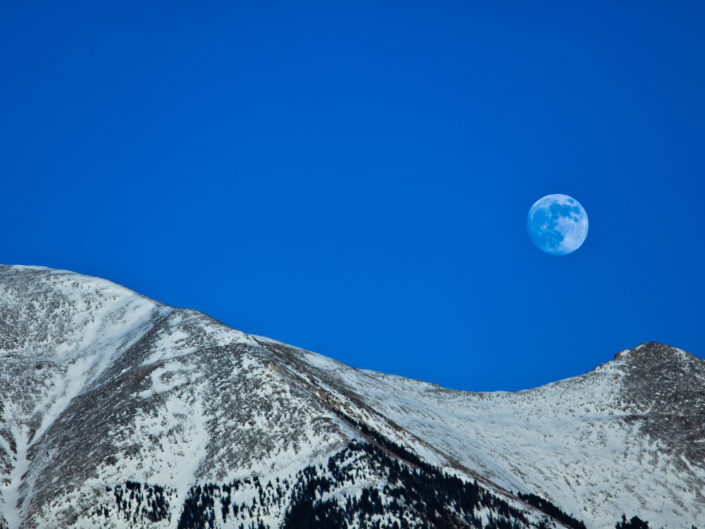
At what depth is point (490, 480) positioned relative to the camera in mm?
59781

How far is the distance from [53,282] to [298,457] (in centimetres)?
6550

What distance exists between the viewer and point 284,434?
51.3 meters

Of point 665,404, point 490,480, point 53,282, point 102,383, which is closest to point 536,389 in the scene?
point 665,404

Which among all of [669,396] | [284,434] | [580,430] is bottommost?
[284,434]

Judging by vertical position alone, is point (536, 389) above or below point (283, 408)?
above

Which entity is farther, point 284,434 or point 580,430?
point 580,430

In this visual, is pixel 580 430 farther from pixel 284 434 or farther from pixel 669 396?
pixel 284 434

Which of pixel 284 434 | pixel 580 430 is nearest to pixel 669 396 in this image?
pixel 580 430

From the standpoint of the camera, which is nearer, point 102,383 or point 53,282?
point 102,383

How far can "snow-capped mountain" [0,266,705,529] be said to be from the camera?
44938 mm

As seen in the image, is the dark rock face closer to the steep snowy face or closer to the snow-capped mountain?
the steep snowy face

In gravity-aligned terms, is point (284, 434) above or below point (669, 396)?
below

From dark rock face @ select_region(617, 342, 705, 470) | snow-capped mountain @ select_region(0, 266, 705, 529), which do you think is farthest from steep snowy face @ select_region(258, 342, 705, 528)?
snow-capped mountain @ select_region(0, 266, 705, 529)

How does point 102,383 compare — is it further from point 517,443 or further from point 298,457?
point 517,443
